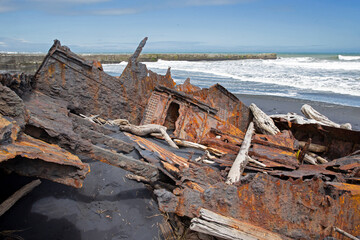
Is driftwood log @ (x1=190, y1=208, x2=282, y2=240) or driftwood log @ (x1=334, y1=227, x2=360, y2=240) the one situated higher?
driftwood log @ (x1=190, y1=208, x2=282, y2=240)

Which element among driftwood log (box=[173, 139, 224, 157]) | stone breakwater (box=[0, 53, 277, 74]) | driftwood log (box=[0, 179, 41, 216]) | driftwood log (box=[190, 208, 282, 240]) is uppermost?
stone breakwater (box=[0, 53, 277, 74])

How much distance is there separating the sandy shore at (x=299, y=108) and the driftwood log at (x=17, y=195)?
824 cm

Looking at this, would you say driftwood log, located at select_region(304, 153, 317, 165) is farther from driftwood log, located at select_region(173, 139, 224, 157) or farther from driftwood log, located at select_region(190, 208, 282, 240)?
driftwood log, located at select_region(190, 208, 282, 240)

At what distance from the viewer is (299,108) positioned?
10398 mm

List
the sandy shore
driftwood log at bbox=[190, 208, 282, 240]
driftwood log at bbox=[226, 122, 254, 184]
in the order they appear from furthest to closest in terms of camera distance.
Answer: the sandy shore
driftwood log at bbox=[226, 122, 254, 184]
driftwood log at bbox=[190, 208, 282, 240]

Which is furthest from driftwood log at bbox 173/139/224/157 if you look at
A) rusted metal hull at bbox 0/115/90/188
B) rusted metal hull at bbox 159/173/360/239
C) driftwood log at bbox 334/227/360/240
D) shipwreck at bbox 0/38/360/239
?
rusted metal hull at bbox 0/115/90/188

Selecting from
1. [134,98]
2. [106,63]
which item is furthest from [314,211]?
[106,63]

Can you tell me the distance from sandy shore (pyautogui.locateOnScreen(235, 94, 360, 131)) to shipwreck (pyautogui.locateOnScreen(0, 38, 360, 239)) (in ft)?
11.5

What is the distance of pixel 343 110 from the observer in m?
10.0

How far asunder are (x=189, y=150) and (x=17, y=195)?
103 inches

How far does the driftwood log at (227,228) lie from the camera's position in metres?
2.35

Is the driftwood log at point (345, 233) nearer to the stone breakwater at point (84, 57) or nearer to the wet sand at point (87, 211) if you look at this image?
the wet sand at point (87, 211)

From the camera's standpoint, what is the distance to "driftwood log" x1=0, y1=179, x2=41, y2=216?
2686 millimetres

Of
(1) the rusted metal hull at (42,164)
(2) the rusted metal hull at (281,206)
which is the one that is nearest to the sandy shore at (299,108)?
(2) the rusted metal hull at (281,206)
